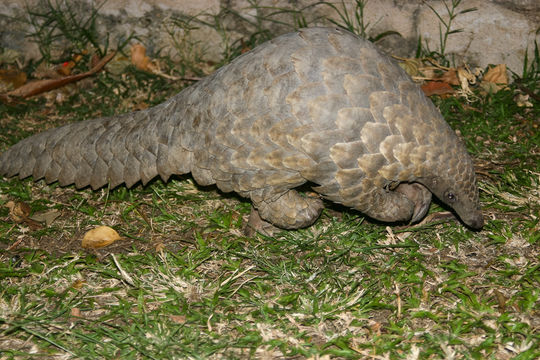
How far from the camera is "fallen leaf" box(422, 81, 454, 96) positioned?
4.74 metres

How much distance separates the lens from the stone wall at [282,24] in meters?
4.71

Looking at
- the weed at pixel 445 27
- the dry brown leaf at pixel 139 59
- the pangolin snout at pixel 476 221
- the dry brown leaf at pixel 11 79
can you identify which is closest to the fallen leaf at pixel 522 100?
the weed at pixel 445 27

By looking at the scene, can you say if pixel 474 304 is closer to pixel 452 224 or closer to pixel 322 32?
pixel 452 224

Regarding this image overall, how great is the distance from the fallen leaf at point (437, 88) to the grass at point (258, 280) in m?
0.74

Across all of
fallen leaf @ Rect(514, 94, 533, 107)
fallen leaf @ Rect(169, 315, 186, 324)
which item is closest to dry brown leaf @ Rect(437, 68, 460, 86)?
fallen leaf @ Rect(514, 94, 533, 107)

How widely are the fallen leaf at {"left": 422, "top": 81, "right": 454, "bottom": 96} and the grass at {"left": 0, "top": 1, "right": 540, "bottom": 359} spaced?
0.74 meters

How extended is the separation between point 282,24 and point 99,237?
251 centimetres

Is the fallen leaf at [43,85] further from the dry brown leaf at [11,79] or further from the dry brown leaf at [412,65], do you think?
the dry brown leaf at [412,65]

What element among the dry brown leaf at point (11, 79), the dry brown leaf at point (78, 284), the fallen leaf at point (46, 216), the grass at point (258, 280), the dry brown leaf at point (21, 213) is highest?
the dry brown leaf at point (11, 79)

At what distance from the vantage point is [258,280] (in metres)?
3.20

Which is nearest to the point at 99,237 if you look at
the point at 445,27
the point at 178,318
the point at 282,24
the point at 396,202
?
the point at 178,318

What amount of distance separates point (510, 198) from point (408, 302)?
3.90 feet

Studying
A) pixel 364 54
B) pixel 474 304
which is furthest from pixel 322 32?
pixel 474 304

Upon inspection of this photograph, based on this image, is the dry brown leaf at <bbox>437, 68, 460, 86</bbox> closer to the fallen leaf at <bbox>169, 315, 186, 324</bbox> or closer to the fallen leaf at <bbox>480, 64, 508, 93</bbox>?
the fallen leaf at <bbox>480, 64, 508, 93</bbox>
